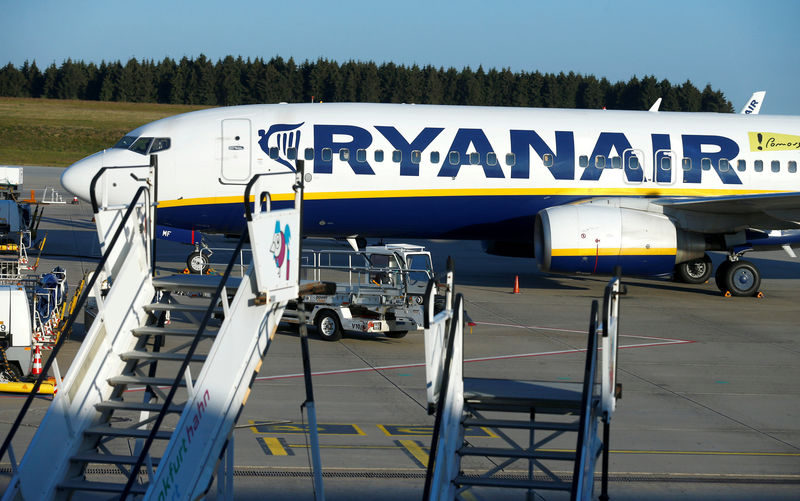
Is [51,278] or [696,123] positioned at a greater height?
[696,123]

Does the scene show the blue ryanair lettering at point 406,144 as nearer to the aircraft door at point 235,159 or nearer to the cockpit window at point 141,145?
the aircraft door at point 235,159

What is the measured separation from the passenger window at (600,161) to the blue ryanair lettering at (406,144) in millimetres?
4207

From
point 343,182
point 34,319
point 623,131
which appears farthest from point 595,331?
point 623,131

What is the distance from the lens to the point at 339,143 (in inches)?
917

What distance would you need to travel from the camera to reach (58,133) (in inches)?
4158

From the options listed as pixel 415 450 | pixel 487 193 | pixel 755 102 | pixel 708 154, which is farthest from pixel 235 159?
pixel 755 102

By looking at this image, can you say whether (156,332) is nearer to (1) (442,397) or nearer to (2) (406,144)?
(1) (442,397)

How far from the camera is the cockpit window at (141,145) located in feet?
76.4

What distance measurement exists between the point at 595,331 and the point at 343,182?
52.3ft

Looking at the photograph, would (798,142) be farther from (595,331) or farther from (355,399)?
(595,331)

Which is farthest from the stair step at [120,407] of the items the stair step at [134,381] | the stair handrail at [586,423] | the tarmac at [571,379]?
the stair handrail at [586,423]

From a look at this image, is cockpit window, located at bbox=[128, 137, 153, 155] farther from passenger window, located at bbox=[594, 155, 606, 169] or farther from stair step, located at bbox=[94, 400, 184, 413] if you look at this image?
stair step, located at bbox=[94, 400, 184, 413]

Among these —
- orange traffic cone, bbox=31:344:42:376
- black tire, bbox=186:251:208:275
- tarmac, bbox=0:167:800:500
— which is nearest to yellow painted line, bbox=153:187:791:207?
black tire, bbox=186:251:208:275

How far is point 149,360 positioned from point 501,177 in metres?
16.7
